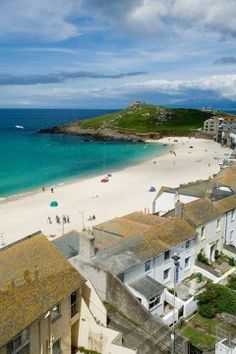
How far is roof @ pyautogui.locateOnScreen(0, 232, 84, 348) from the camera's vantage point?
1548cm

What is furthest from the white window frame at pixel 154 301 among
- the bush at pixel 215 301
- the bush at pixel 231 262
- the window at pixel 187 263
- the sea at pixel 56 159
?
the sea at pixel 56 159

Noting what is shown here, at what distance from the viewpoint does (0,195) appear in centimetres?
6038

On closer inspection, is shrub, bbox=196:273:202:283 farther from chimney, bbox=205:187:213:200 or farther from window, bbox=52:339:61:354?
window, bbox=52:339:61:354

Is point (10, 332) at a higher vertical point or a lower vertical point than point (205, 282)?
higher

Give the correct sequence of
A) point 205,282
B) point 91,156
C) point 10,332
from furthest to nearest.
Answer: point 91,156 → point 205,282 → point 10,332

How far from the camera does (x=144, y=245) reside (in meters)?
24.9

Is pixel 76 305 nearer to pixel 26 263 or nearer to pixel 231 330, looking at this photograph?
pixel 26 263

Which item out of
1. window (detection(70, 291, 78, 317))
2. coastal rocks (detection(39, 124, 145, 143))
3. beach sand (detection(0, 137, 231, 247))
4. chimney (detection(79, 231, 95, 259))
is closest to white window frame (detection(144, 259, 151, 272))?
chimney (detection(79, 231, 95, 259))

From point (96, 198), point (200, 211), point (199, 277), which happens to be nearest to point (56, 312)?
point (199, 277)

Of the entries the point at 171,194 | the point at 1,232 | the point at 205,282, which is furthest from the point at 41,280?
the point at 1,232

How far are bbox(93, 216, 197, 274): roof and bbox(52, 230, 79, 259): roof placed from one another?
1969mm

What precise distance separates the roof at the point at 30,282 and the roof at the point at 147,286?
4.95 m

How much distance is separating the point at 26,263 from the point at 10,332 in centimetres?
316

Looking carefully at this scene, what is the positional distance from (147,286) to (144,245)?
247cm
